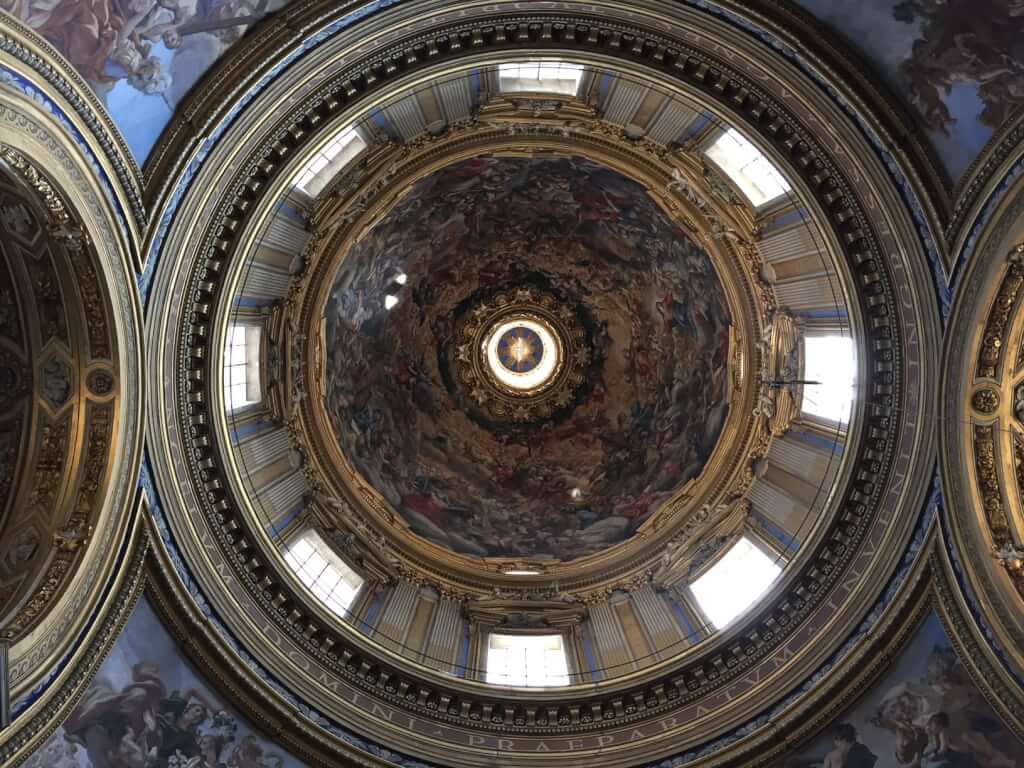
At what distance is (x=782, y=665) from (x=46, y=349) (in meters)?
13.7

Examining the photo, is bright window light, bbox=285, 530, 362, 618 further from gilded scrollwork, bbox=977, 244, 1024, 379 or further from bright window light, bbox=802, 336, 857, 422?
gilded scrollwork, bbox=977, 244, 1024, 379

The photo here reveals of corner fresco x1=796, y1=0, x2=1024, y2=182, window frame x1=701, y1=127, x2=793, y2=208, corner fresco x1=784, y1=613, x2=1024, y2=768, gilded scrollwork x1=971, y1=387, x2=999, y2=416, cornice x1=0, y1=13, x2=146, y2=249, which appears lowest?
corner fresco x1=784, y1=613, x2=1024, y2=768

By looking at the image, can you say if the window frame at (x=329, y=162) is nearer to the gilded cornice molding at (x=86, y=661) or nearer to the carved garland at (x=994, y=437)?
the gilded cornice molding at (x=86, y=661)

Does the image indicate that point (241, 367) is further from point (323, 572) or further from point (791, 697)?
point (791, 697)

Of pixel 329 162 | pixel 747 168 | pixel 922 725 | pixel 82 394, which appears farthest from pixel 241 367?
pixel 922 725

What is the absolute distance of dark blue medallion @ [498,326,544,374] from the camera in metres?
25.3

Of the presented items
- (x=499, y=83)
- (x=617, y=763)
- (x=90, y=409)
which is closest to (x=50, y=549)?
(x=90, y=409)

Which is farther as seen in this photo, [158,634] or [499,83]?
[499,83]

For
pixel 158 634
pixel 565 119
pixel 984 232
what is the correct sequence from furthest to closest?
pixel 565 119, pixel 158 634, pixel 984 232

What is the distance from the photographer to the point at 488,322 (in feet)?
82.2

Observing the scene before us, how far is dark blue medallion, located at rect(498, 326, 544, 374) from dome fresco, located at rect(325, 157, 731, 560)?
113 cm

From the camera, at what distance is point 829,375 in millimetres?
17344

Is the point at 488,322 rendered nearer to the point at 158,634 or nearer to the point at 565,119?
the point at 565,119

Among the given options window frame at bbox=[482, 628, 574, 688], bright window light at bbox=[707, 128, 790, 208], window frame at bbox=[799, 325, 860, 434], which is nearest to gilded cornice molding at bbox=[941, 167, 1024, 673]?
window frame at bbox=[799, 325, 860, 434]
